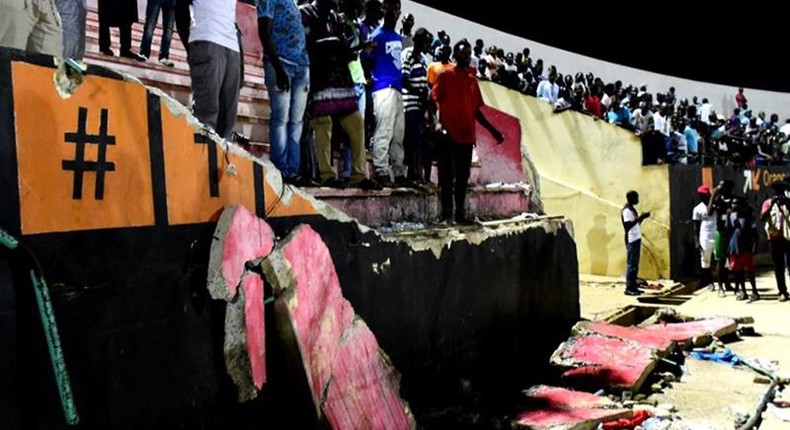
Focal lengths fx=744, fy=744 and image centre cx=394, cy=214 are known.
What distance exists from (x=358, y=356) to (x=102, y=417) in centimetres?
149

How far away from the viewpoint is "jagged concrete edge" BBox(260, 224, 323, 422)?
128 inches

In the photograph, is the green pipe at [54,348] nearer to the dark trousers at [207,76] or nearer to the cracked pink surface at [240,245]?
the cracked pink surface at [240,245]

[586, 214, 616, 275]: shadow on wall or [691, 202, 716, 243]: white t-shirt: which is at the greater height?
[691, 202, 716, 243]: white t-shirt

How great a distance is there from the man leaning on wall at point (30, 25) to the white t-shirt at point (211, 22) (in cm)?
100

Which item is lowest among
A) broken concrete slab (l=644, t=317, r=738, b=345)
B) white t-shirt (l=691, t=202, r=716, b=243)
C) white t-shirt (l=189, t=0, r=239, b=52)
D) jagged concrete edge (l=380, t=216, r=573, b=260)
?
broken concrete slab (l=644, t=317, r=738, b=345)

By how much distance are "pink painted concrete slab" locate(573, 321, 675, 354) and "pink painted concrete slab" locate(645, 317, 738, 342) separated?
0.50 ft

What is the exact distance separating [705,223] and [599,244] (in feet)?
6.45

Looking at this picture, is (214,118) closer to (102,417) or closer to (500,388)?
(102,417)

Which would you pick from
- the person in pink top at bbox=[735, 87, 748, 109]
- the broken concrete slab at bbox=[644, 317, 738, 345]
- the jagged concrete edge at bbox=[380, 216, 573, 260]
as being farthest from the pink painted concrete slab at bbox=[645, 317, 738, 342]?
the person in pink top at bbox=[735, 87, 748, 109]

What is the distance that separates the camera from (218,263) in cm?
303

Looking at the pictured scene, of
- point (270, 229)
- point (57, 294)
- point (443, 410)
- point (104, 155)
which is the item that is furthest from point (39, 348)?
point (443, 410)

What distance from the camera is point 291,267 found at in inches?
133

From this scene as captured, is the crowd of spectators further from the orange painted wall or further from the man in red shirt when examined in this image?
the orange painted wall

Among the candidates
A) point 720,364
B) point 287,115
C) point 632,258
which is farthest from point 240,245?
point 632,258
